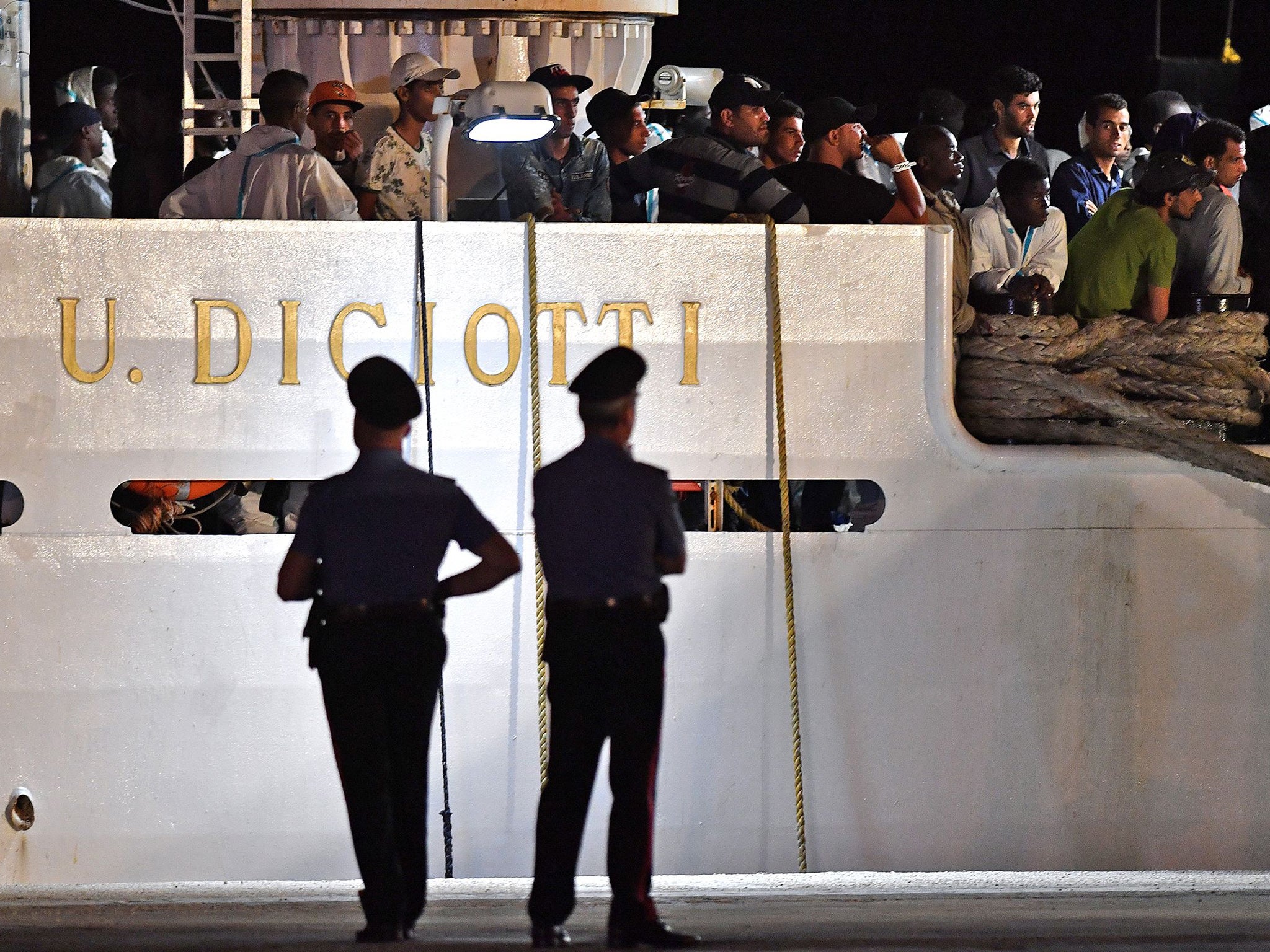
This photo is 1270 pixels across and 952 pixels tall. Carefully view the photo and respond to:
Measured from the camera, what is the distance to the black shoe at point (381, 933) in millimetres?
4711

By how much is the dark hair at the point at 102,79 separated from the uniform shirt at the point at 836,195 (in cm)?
576

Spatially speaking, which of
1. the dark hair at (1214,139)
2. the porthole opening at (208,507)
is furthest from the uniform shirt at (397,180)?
the dark hair at (1214,139)

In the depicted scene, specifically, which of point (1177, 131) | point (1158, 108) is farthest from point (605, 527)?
point (1158, 108)

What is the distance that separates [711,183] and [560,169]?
115 cm

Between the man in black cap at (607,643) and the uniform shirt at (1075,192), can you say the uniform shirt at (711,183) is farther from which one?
the man in black cap at (607,643)

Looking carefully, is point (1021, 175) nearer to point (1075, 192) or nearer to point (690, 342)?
point (1075, 192)

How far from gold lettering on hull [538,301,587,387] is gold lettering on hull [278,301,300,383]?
0.83m

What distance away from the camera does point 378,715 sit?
4.62m

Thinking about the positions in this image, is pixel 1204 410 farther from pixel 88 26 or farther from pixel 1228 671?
pixel 88 26

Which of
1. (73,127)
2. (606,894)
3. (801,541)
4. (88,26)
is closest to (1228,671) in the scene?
(801,541)

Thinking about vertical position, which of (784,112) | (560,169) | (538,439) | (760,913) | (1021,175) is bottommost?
(760,913)

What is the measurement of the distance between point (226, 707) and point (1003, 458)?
286 centimetres

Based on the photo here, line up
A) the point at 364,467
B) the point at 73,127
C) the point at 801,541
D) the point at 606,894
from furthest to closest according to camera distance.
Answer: the point at 73,127, the point at 801,541, the point at 606,894, the point at 364,467

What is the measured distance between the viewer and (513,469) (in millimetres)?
6543
